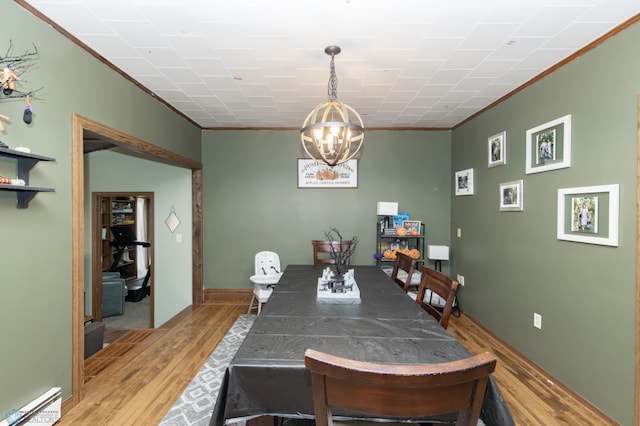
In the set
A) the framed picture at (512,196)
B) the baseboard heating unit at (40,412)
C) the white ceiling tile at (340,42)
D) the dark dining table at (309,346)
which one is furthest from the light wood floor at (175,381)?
the white ceiling tile at (340,42)

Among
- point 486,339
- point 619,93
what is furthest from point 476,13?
point 486,339

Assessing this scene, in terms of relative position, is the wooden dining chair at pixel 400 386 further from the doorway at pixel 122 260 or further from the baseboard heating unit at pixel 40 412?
the doorway at pixel 122 260

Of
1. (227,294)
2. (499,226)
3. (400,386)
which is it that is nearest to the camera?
(400,386)

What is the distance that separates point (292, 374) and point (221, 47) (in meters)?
2.27

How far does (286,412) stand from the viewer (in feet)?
3.74

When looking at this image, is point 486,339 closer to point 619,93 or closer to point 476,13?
Result: point 619,93

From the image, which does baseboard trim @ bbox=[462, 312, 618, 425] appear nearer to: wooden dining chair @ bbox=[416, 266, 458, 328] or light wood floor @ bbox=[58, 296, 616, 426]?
light wood floor @ bbox=[58, 296, 616, 426]

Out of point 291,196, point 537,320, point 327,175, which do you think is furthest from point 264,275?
point 537,320

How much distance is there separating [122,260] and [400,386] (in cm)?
756

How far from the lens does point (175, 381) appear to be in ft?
7.77

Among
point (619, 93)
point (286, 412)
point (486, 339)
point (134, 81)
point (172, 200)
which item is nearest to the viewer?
point (286, 412)

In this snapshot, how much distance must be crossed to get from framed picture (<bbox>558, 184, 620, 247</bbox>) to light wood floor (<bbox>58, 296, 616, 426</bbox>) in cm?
124

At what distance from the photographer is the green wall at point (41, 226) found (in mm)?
1614

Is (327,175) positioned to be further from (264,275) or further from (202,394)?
(202,394)
